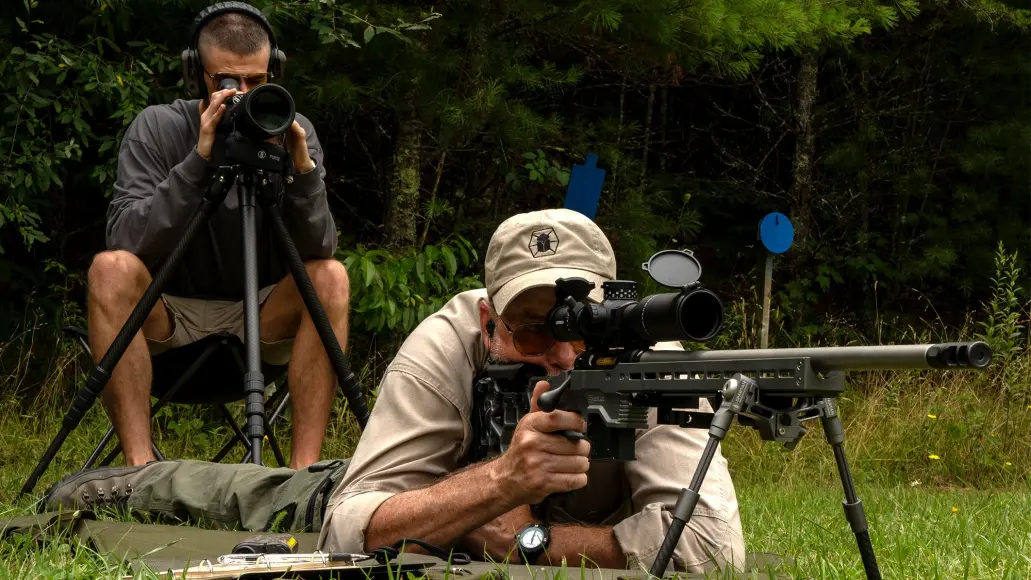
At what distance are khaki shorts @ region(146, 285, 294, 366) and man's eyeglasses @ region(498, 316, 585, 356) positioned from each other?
173 centimetres

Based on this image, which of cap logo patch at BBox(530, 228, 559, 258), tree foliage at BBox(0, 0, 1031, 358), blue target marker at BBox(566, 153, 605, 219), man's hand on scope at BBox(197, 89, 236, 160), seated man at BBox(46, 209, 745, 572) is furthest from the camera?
tree foliage at BBox(0, 0, 1031, 358)

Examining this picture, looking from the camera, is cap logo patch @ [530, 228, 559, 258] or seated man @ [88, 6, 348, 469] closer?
cap logo patch @ [530, 228, 559, 258]

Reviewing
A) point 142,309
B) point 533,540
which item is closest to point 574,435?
point 533,540

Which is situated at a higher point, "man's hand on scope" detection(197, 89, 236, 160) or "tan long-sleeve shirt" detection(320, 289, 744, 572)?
"man's hand on scope" detection(197, 89, 236, 160)

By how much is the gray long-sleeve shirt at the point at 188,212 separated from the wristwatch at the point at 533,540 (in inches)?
65.2

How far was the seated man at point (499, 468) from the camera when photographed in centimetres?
232

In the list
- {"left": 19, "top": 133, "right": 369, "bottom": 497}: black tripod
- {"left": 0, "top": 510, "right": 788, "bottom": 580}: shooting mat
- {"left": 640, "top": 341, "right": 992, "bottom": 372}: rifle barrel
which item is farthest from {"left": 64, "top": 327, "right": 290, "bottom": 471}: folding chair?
{"left": 640, "top": 341, "right": 992, "bottom": 372}: rifle barrel

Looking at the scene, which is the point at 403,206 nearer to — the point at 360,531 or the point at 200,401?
the point at 200,401

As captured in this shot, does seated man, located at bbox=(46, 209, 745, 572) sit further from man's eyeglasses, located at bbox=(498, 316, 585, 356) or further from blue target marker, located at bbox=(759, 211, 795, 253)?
blue target marker, located at bbox=(759, 211, 795, 253)

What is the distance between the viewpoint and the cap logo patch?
2439 mm

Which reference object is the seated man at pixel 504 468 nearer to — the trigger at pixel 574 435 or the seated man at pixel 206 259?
the trigger at pixel 574 435

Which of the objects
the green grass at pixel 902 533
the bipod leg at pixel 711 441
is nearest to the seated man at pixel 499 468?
the green grass at pixel 902 533

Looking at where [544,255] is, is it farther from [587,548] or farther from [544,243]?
[587,548]

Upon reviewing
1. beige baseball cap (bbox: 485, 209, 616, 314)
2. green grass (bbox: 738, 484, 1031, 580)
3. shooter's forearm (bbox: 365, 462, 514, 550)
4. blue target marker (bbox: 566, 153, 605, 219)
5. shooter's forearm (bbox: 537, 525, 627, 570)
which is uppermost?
beige baseball cap (bbox: 485, 209, 616, 314)
